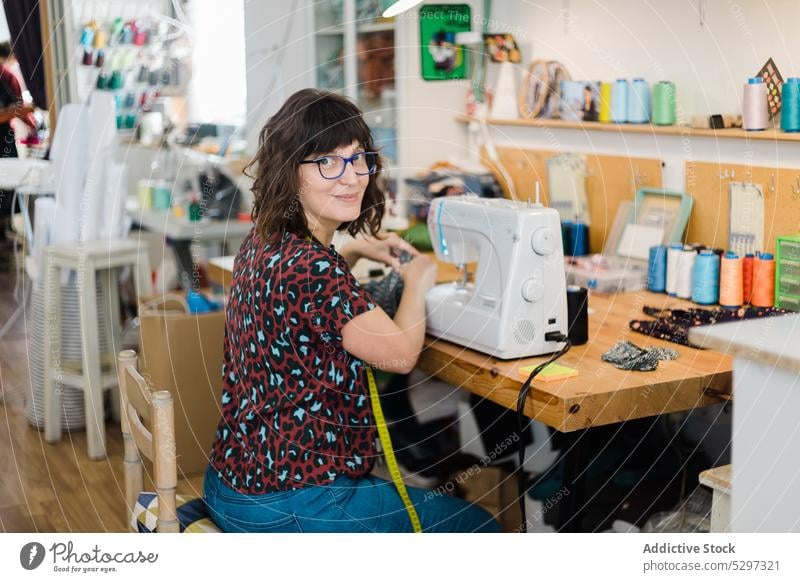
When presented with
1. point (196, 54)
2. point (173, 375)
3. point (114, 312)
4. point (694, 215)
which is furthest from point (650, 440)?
point (196, 54)

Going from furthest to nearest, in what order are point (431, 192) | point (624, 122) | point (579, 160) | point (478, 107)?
1. point (478, 107)
2. point (431, 192)
3. point (579, 160)
4. point (624, 122)

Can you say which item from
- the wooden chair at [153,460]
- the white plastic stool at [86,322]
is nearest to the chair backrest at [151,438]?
the wooden chair at [153,460]

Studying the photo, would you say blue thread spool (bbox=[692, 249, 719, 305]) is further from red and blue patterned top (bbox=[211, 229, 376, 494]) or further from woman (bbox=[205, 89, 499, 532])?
red and blue patterned top (bbox=[211, 229, 376, 494])

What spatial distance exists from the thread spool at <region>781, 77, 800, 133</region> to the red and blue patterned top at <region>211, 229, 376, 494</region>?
3.80 feet

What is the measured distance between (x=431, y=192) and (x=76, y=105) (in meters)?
1.24

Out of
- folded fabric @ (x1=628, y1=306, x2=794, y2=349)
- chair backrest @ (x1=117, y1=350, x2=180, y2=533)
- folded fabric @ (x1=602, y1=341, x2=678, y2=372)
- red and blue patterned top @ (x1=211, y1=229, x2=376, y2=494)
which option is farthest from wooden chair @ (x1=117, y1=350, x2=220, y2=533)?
folded fabric @ (x1=628, y1=306, x2=794, y2=349)

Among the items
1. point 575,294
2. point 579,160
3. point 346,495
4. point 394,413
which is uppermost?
point 579,160

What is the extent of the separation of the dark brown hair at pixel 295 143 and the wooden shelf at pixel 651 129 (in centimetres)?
107

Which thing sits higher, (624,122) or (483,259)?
(624,122)

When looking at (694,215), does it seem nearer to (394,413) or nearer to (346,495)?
(394,413)

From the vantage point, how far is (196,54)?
19.3 feet

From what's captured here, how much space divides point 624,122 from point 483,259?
3.36ft

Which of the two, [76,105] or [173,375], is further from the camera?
[76,105]
